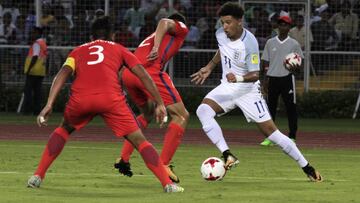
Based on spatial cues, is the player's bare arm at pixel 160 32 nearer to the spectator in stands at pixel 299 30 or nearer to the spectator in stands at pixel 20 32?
the spectator in stands at pixel 299 30

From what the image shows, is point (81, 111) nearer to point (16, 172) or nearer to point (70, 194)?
point (70, 194)

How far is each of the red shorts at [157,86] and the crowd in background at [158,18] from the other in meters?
17.5

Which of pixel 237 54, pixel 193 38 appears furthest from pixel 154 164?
pixel 193 38

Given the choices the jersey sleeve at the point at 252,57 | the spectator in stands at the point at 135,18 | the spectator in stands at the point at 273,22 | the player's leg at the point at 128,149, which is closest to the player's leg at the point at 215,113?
the jersey sleeve at the point at 252,57

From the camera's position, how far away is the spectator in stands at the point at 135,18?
113 feet

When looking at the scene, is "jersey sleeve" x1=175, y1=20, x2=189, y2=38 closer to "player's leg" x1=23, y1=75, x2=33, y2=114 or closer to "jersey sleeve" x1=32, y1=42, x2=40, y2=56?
"jersey sleeve" x1=32, y1=42, x2=40, y2=56

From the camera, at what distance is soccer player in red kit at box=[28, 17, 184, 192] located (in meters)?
13.3

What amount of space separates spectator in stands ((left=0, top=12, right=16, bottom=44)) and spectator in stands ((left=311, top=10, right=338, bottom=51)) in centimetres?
874

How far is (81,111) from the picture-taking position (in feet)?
44.5

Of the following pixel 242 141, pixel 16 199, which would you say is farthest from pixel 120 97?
pixel 242 141

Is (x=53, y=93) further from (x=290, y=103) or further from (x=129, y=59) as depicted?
(x=290, y=103)

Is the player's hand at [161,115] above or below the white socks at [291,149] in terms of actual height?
above

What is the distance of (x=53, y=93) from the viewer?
13.3 meters

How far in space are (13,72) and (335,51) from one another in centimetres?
932
